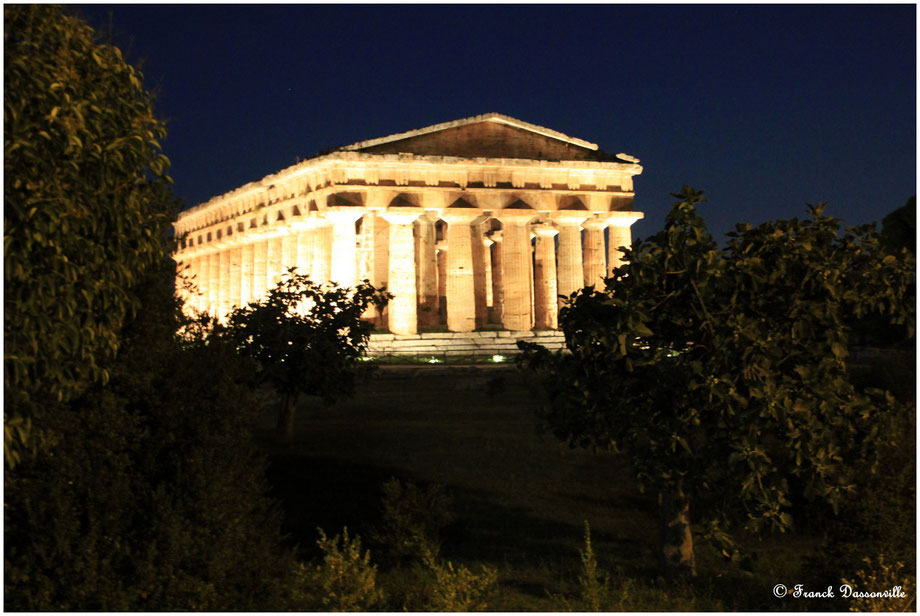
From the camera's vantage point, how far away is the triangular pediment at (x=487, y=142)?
39.7 m

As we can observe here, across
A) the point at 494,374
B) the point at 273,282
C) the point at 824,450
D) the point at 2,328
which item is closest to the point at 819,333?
the point at 824,450

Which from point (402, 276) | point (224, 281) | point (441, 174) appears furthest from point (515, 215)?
point (224, 281)

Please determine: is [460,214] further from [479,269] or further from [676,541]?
[676,541]

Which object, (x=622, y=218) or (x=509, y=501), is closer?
(x=509, y=501)

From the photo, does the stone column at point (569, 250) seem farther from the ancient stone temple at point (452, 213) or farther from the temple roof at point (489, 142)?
the temple roof at point (489, 142)

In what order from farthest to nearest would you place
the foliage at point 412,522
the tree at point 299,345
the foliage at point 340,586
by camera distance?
the tree at point 299,345, the foliage at point 412,522, the foliage at point 340,586

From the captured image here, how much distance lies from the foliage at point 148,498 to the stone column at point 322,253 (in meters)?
28.4

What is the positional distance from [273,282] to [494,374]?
1835cm

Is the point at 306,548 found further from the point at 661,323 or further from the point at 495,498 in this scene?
the point at 661,323

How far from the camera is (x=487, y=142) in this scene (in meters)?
41.2

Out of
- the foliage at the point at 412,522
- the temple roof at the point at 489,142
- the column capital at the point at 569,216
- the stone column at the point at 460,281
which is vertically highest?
the temple roof at the point at 489,142

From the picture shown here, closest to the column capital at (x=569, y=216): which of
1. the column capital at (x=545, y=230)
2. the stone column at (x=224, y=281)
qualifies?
the column capital at (x=545, y=230)

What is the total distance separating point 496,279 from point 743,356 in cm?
4133

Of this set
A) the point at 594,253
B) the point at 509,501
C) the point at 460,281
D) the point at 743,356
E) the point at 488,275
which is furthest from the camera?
the point at 488,275
